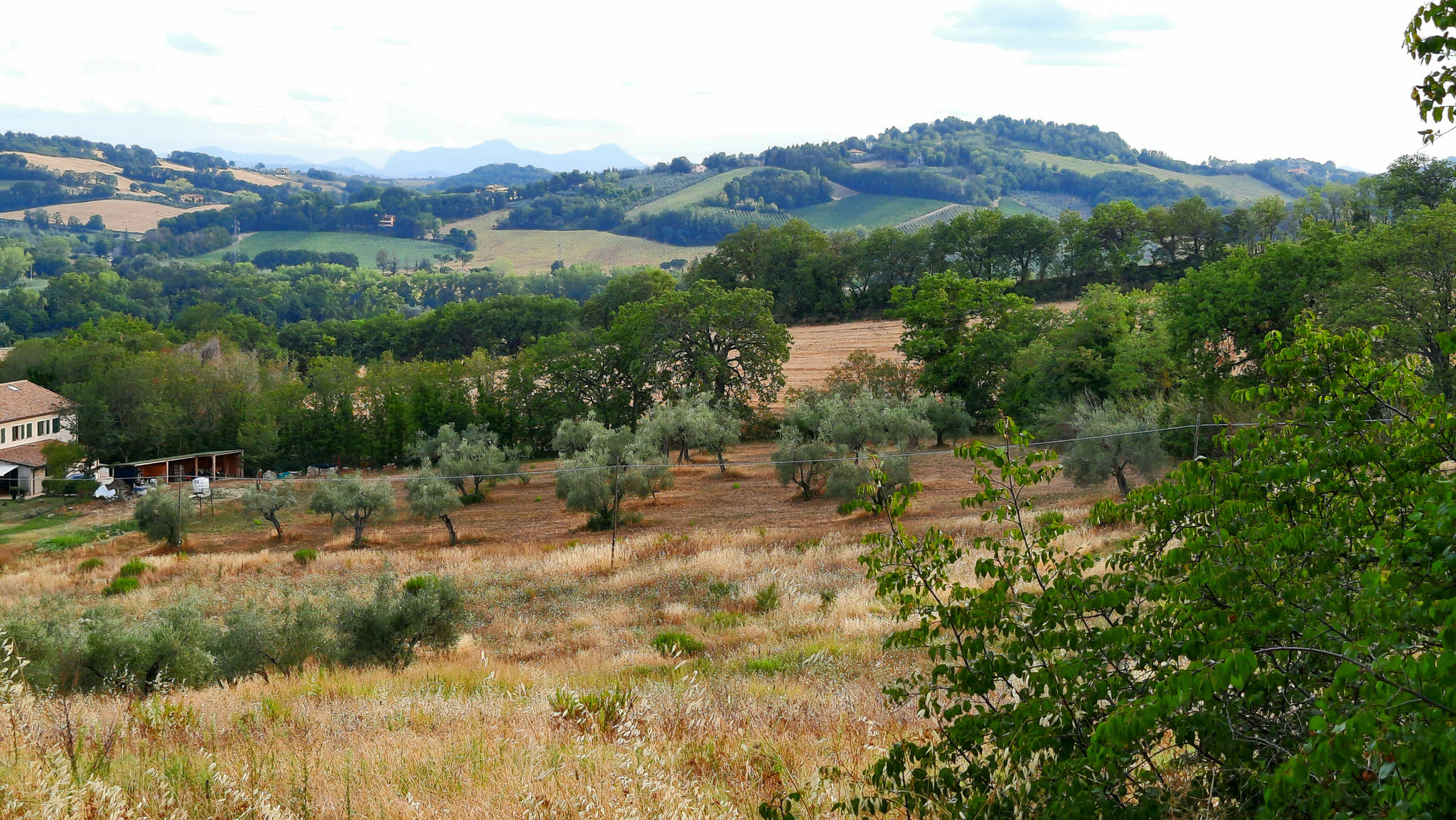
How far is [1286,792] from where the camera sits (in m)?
2.67

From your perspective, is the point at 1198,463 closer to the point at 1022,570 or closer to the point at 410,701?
the point at 1022,570

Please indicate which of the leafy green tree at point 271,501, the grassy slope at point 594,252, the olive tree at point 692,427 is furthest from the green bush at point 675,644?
the grassy slope at point 594,252

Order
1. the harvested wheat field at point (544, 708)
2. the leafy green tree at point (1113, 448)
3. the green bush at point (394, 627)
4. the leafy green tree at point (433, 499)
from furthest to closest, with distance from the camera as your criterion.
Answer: the leafy green tree at point (433, 499), the leafy green tree at point (1113, 448), the green bush at point (394, 627), the harvested wheat field at point (544, 708)

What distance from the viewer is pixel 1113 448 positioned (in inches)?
1099

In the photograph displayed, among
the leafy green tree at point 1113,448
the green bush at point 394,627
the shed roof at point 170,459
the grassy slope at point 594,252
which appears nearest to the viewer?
the green bush at point 394,627

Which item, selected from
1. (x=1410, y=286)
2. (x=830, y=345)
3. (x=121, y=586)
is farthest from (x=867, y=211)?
(x=121, y=586)

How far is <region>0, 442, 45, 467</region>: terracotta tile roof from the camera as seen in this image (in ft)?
185

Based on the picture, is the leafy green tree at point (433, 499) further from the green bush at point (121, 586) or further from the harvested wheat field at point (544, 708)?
the green bush at point (121, 586)

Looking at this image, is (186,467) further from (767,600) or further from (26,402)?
(767,600)

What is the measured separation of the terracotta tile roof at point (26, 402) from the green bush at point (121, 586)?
140 ft

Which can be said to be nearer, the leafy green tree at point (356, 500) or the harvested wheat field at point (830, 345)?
the leafy green tree at point (356, 500)

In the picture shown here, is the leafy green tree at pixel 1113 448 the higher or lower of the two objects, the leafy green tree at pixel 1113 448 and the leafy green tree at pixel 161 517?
the higher

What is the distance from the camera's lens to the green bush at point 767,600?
661 inches

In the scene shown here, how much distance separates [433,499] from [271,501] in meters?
9.07
